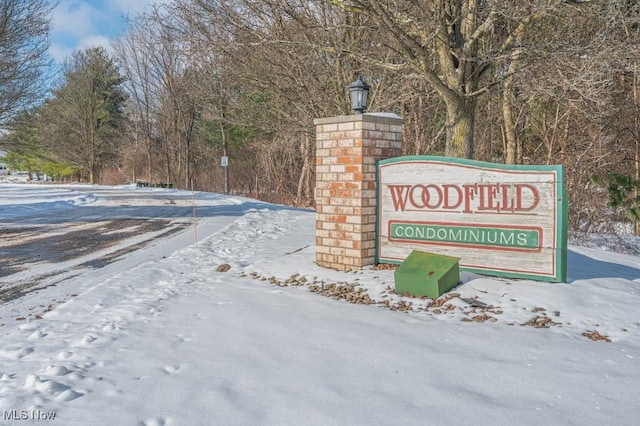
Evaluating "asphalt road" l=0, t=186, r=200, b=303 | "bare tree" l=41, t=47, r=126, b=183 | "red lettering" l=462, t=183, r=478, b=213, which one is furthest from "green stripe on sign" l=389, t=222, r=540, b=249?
"bare tree" l=41, t=47, r=126, b=183

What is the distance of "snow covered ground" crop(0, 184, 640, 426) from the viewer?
269 cm

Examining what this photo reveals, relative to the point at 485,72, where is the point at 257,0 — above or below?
above

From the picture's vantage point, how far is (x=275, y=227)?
11.4 m

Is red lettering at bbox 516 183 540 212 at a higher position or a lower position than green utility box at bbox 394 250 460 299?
higher

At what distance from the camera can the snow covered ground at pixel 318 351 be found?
106 inches

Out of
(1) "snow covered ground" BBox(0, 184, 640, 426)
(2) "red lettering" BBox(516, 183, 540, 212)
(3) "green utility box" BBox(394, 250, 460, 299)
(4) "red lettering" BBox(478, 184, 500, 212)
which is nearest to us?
(1) "snow covered ground" BBox(0, 184, 640, 426)

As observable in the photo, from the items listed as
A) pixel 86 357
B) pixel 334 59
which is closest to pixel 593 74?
pixel 334 59

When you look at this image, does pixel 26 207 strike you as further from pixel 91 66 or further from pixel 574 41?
pixel 91 66

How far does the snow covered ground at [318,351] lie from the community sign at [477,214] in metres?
0.30

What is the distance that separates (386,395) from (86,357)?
213cm

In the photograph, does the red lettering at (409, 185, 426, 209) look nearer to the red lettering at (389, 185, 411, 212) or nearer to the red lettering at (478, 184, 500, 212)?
the red lettering at (389, 185, 411, 212)

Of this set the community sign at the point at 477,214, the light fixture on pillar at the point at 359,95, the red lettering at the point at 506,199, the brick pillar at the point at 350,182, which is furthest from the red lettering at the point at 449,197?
the light fixture on pillar at the point at 359,95

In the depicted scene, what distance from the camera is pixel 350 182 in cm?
628

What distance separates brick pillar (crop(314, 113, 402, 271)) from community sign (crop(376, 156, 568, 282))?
0.20 metres
